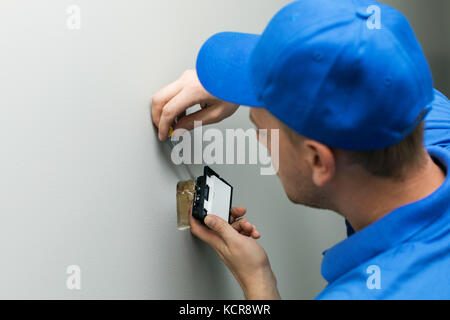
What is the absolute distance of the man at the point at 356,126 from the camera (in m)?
0.56

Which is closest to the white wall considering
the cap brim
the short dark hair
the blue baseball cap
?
the cap brim

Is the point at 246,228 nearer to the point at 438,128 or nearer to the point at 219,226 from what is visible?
the point at 219,226

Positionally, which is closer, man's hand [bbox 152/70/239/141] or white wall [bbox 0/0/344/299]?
white wall [bbox 0/0/344/299]

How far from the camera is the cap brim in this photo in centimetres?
68

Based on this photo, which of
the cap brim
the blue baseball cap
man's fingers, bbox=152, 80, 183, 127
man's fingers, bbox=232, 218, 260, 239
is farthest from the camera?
man's fingers, bbox=232, 218, 260, 239

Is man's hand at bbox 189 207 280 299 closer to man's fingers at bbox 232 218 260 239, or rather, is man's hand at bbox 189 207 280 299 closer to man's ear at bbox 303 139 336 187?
man's fingers at bbox 232 218 260 239

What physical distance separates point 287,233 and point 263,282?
35 cm

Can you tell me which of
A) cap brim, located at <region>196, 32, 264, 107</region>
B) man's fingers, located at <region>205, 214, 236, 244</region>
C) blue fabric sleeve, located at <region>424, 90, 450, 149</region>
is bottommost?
Answer: man's fingers, located at <region>205, 214, 236, 244</region>

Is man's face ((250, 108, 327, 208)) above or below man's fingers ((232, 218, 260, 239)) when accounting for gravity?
above

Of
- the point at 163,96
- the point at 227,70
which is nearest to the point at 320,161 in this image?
the point at 227,70

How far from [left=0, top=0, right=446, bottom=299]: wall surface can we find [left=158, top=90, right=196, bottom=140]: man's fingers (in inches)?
1.0

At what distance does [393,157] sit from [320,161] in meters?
0.09

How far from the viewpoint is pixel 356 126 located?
1.88 feet
